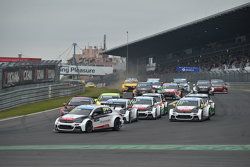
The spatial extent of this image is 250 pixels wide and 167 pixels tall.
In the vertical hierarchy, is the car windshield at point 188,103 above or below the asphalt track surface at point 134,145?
above

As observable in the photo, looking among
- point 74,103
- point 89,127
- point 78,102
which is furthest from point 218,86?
point 89,127

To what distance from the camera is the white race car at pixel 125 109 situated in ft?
95.0

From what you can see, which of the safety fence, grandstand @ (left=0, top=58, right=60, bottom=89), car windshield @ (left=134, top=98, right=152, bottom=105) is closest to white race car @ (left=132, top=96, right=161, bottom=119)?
car windshield @ (left=134, top=98, right=152, bottom=105)

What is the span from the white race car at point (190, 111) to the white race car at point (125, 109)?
6.42 ft

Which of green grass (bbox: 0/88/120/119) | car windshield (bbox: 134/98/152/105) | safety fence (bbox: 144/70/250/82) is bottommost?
green grass (bbox: 0/88/120/119)

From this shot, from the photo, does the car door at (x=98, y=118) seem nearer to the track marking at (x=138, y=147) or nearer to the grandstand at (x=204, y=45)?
the track marking at (x=138, y=147)

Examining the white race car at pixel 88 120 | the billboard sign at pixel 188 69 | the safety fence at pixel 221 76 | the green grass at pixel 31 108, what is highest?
the billboard sign at pixel 188 69

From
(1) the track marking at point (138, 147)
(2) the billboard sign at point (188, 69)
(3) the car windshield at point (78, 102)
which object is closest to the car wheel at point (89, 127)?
(1) the track marking at point (138, 147)

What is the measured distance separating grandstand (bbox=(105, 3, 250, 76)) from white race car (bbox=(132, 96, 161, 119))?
3059 cm

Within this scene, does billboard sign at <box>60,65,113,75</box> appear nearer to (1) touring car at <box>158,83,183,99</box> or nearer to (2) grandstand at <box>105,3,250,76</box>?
(2) grandstand at <box>105,3,250,76</box>

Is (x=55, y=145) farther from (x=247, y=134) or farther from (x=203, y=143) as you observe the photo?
(x=247, y=134)

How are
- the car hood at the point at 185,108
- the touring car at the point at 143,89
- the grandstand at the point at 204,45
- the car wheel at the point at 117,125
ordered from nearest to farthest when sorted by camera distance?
1. the car wheel at the point at 117,125
2. the car hood at the point at 185,108
3. the touring car at the point at 143,89
4. the grandstand at the point at 204,45

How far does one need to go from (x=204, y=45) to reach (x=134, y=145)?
261 feet

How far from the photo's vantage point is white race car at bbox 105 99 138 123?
95.0 ft
